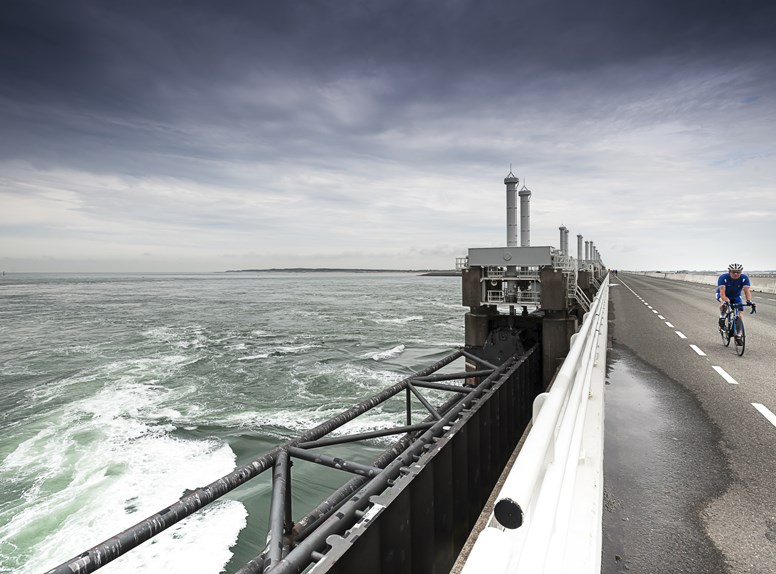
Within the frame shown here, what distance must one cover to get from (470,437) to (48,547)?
7.66 m

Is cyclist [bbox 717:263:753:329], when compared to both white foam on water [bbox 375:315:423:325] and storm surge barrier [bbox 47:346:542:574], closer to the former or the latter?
storm surge barrier [bbox 47:346:542:574]

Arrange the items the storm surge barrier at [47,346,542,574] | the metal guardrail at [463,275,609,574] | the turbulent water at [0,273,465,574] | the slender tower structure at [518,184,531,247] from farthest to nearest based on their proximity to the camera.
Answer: the slender tower structure at [518,184,531,247] → the turbulent water at [0,273,465,574] → the storm surge barrier at [47,346,542,574] → the metal guardrail at [463,275,609,574]

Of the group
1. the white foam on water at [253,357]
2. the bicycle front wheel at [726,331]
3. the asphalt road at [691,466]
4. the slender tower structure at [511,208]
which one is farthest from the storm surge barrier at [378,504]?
the white foam on water at [253,357]

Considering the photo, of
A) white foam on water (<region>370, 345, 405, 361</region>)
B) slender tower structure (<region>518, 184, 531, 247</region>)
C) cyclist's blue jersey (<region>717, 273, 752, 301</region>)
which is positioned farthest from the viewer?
white foam on water (<region>370, 345, 405, 361</region>)

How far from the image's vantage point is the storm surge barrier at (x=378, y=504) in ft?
9.66

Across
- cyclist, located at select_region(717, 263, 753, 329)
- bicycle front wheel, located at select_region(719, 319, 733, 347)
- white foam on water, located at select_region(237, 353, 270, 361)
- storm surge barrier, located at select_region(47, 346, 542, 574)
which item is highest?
cyclist, located at select_region(717, 263, 753, 329)

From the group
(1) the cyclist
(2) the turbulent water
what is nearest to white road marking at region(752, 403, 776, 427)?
(1) the cyclist

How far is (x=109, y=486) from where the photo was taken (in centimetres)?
926

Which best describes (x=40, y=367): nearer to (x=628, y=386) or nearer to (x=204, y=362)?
(x=204, y=362)

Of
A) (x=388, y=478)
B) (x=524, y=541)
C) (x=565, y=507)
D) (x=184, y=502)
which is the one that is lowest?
(x=388, y=478)

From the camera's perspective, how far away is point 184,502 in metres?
3.01

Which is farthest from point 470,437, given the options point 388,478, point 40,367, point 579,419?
point 40,367

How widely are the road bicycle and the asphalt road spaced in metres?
0.42

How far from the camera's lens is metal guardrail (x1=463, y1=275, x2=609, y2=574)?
5.42 ft
